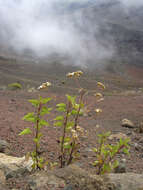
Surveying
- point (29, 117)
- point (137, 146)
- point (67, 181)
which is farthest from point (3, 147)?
point (137, 146)

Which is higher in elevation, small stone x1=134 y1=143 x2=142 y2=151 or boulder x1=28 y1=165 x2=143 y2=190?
small stone x1=134 y1=143 x2=142 y2=151

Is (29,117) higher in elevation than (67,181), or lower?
higher

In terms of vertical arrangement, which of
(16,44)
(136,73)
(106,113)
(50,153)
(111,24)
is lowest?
(50,153)

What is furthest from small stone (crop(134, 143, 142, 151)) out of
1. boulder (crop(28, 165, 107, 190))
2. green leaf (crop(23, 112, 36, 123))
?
green leaf (crop(23, 112, 36, 123))


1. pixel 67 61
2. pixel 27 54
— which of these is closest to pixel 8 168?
pixel 67 61

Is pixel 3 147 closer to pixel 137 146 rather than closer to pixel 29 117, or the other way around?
pixel 29 117

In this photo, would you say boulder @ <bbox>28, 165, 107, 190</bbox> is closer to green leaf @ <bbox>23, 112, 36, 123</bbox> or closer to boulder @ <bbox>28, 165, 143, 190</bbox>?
boulder @ <bbox>28, 165, 143, 190</bbox>

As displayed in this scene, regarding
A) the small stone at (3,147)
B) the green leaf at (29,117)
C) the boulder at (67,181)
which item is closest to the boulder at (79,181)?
the boulder at (67,181)

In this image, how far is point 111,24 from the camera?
1444 inches

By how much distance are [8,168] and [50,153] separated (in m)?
0.73

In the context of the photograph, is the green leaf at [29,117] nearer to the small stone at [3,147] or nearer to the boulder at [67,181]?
the boulder at [67,181]

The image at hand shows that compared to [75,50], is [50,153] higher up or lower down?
lower down

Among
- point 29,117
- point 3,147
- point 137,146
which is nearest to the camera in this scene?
point 29,117

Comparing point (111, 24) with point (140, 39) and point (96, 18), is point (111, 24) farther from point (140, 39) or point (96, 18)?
point (140, 39)
